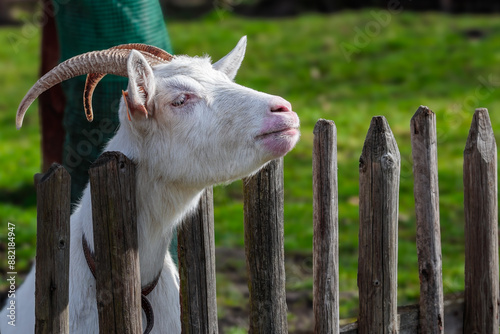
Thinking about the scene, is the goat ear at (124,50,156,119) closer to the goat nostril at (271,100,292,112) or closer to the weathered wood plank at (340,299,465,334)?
the goat nostril at (271,100,292,112)

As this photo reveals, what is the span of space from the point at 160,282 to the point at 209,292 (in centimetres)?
37

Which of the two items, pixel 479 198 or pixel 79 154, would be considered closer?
pixel 479 198

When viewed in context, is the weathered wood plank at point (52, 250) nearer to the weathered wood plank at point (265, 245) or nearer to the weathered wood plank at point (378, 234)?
the weathered wood plank at point (265, 245)

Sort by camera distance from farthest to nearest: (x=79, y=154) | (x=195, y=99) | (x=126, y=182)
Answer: (x=79, y=154), (x=195, y=99), (x=126, y=182)

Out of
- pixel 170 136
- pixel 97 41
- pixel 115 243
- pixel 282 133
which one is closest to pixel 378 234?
pixel 282 133

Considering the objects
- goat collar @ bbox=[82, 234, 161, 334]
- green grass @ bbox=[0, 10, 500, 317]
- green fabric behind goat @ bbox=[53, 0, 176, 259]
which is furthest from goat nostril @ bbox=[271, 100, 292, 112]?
green grass @ bbox=[0, 10, 500, 317]

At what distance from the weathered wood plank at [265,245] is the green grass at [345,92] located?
210cm

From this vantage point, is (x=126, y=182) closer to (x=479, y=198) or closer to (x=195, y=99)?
(x=195, y=99)

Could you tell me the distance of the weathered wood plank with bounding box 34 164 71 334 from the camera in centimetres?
268

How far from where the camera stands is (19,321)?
3.49 m

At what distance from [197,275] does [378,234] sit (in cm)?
86

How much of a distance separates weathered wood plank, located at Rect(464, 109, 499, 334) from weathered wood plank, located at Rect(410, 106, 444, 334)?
230mm

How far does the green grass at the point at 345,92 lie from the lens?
6699mm

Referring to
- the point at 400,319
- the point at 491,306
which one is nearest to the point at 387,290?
the point at 400,319
